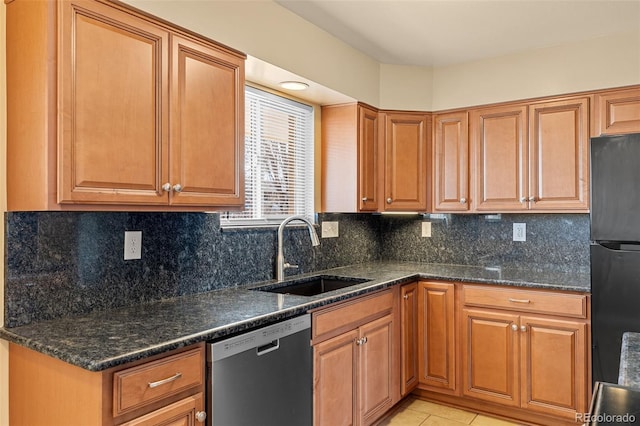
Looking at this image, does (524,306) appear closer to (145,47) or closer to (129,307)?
(129,307)

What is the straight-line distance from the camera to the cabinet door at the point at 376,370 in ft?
7.82

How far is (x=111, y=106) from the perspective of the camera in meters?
1.51

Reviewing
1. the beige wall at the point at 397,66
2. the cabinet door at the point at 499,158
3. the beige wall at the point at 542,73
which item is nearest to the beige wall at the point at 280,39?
the beige wall at the point at 397,66

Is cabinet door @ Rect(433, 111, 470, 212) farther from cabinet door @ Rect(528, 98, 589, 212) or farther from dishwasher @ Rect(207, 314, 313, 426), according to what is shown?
dishwasher @ Rect(207, 314, 313, 426)

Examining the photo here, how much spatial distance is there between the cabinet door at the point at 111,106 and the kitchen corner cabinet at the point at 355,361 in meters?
0.98

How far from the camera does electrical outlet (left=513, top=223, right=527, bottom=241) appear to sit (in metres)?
3.10

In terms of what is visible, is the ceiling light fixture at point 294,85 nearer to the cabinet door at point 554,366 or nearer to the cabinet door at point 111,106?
the cabinet door at point 111,106

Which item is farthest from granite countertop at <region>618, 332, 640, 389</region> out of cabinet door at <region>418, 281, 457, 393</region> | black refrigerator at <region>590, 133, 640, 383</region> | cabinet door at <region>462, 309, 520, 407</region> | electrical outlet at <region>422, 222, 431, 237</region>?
electrical outlet at <region>422, 222, 431, 237</region>

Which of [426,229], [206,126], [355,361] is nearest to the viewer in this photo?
[206,126]

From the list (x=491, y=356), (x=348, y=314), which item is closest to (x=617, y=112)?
(x=491, y=356)

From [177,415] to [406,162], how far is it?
2256 millimetres

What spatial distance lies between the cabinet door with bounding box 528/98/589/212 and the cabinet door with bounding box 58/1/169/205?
2238mm

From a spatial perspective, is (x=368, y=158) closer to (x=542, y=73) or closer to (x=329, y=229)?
(x=329, y=229)

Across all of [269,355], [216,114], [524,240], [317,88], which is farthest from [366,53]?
[269,355]
